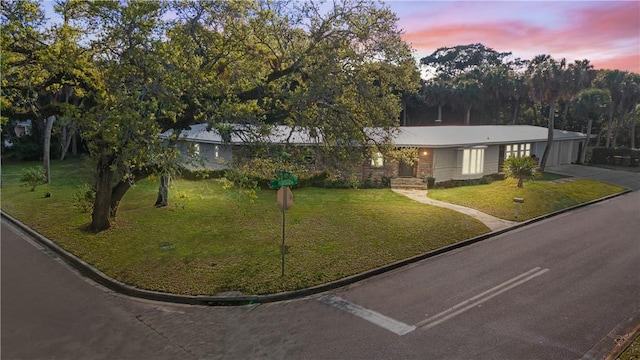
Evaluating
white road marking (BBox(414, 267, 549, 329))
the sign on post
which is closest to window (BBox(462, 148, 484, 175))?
white road marking (BBox(414, 267, 549, 329))

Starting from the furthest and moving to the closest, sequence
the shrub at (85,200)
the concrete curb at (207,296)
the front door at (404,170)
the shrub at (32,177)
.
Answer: the front door at (404,170) < the shrub at (32,177) < the shrub at (85,200) < the concrete curb at (207,296)

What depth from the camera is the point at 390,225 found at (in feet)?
54.5

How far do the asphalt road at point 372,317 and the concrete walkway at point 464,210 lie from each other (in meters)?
4.22

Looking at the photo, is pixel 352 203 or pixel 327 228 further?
pixel 352 203

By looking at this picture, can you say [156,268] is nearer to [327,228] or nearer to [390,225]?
[327,228]

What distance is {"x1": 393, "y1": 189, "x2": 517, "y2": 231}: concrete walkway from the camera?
1741 centimetres

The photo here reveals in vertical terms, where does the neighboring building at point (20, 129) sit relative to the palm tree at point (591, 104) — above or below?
below

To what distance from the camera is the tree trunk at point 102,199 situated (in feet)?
49.4

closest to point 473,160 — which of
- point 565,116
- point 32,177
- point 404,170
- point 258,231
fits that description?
point 404,170

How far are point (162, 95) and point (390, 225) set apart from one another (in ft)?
32.1

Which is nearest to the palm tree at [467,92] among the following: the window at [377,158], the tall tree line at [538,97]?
the tall tree line at [538,97]

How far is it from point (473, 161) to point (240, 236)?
18647mm

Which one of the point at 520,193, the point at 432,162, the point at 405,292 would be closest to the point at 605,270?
the point at 405,292

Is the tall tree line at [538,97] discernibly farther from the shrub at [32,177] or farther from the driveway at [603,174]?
the shrub at [32,177]
